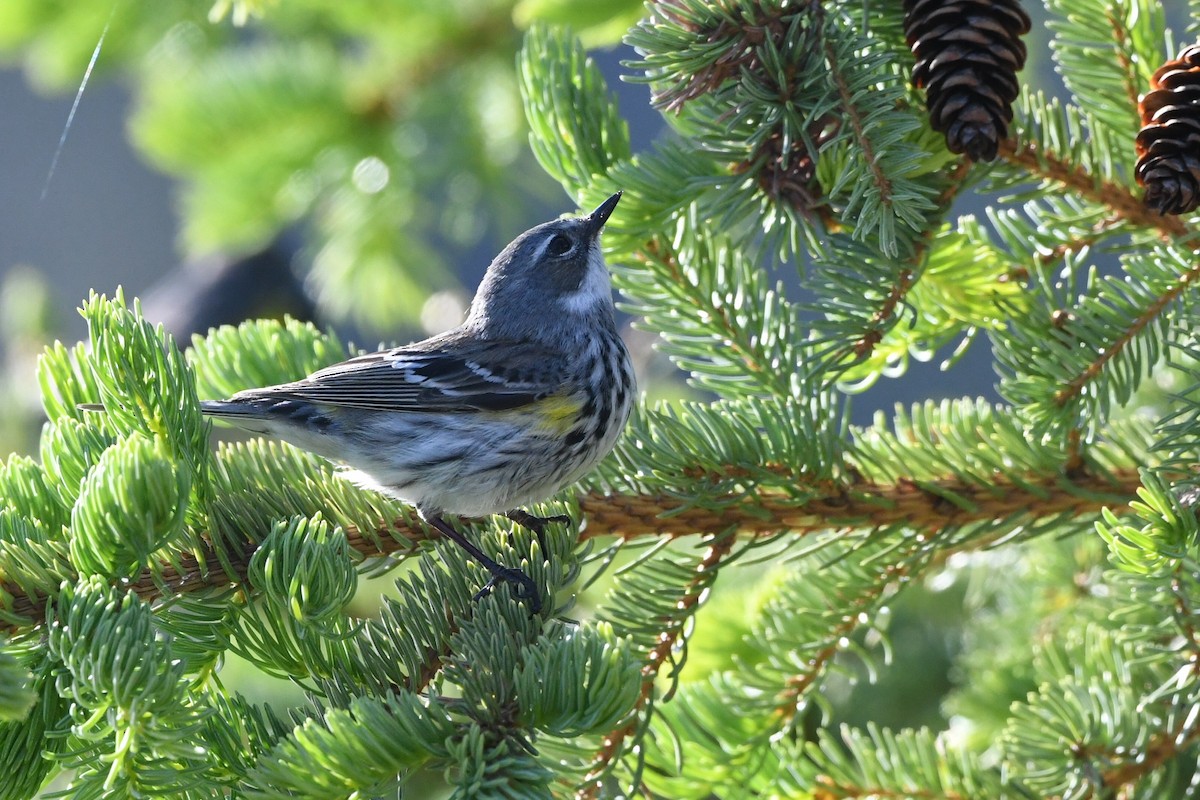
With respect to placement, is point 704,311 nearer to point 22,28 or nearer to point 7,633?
point 7,633

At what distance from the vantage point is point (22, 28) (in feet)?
9.87

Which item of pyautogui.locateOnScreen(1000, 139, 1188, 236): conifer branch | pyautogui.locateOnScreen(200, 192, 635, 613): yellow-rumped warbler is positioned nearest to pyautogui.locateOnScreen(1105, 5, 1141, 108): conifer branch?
pyautogui.locateOnScreen(1000, 139, 1188, 236): conifer branch

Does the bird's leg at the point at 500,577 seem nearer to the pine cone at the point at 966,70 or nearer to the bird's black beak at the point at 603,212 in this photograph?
the bird's black beak at the point at 603,212

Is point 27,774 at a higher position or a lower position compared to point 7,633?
lower

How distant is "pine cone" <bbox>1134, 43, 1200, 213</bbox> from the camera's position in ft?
4.65

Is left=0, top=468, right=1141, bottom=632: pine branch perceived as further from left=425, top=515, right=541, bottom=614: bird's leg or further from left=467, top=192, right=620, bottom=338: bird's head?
left=467, top=192, right=620, bottom=338: bird's head

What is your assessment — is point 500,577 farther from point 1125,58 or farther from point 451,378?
point 1125,58

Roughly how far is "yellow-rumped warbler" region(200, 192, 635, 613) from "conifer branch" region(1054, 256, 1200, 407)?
66 centimetres

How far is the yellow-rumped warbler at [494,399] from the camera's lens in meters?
1.98

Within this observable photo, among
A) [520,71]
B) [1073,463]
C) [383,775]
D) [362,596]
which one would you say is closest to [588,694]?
[383,775]

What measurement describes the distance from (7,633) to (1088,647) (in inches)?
58.8

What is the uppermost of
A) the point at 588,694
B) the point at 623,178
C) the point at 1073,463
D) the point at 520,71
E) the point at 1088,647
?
the point at 520,71

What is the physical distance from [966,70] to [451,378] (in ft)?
4.24

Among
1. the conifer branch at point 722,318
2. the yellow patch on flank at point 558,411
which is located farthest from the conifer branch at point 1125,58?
the yellow patch on flank at point 558,411
